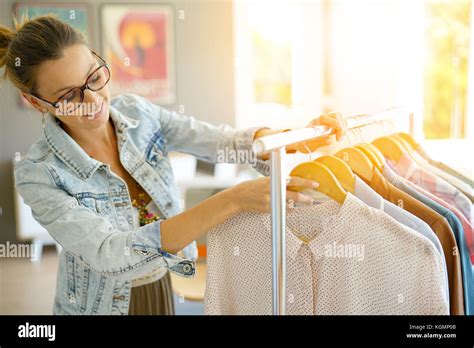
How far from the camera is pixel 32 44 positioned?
914mm

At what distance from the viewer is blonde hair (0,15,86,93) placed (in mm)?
→ 914

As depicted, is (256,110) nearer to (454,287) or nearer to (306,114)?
(306,114)

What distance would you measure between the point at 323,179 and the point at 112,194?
0.38 metres

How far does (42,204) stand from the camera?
0.92 meters

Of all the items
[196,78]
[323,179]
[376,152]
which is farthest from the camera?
[196,78]

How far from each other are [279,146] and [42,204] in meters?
0.42

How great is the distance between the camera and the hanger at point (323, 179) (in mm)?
847

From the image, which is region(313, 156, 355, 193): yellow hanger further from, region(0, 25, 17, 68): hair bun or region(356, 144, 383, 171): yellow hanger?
region(0, 25, 17, 68): hair bun

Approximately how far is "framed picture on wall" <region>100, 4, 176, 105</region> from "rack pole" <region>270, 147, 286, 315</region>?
1.64 ft

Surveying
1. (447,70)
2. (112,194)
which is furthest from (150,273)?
(447,70)

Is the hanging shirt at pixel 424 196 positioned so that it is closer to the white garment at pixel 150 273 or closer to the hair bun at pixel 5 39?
the white garment at pixel 150 273

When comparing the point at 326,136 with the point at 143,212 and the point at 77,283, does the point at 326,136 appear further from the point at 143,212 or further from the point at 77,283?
the point at 77,283

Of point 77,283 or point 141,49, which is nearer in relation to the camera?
point 77,283
